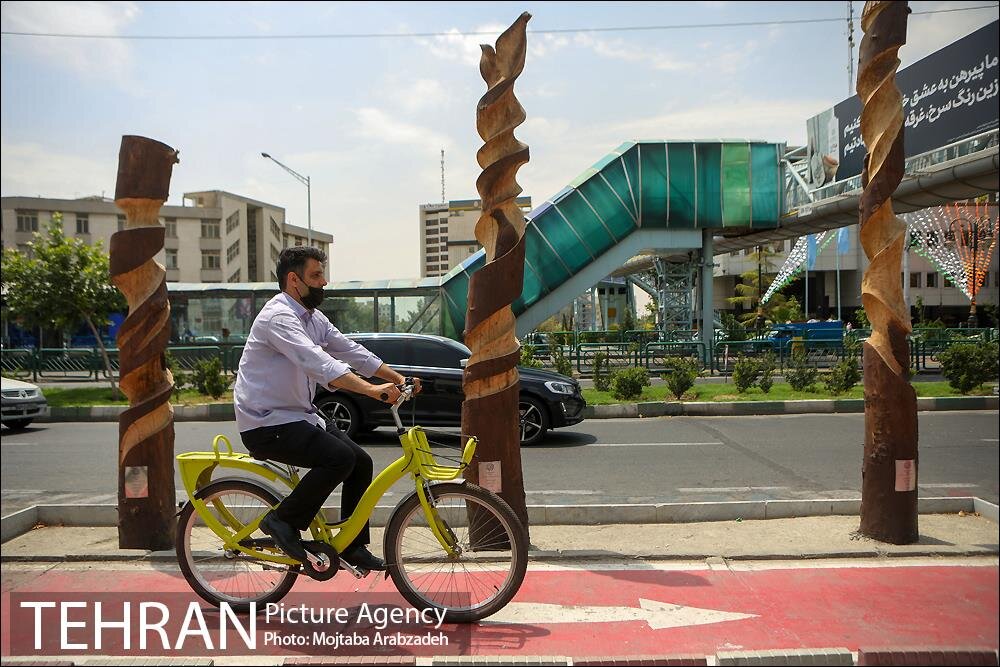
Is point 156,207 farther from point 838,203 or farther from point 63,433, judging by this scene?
point 838,203

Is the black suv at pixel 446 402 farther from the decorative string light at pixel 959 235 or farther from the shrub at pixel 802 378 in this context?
the decorative string light at pixel 959 235

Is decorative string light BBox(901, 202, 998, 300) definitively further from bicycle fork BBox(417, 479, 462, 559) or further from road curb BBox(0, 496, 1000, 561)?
bicycle fork BBox(417, 479, 462, 559)

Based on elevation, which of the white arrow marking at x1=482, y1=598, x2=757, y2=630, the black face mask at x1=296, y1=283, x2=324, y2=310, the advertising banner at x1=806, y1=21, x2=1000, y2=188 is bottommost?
the white arrow marking at x1=482, y1=598, x2=757, y2=630

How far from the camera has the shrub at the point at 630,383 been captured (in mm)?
15195

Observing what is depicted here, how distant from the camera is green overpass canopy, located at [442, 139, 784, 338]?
20922mm

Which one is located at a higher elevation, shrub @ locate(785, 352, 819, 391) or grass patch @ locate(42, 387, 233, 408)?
shrub @ locate(785, 352, 819, 391)

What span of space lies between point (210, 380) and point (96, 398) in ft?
9.68

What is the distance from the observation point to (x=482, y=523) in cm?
410

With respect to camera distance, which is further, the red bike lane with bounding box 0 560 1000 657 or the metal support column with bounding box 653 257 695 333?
the metal support column with bounding box 653 257 695 333

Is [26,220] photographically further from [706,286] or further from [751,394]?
[751,394]

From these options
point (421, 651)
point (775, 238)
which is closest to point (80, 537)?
point (421, 651)

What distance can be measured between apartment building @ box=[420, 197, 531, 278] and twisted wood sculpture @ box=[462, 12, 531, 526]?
4817cm

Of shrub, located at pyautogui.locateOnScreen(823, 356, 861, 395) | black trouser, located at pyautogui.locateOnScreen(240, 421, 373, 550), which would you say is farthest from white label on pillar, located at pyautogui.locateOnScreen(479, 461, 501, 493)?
shrub, located at pyautogui.locateOnScreen(823, 356, 861, 395)

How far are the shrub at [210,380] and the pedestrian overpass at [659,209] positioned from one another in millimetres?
6940
